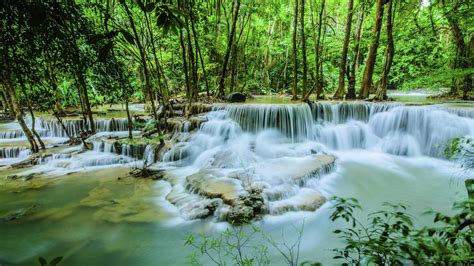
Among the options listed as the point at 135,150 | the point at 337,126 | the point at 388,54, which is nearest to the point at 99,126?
the point at 135,150

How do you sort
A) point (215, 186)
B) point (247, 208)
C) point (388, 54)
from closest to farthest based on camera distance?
point (247, 208)
point (215, 186)
point (388, 54)

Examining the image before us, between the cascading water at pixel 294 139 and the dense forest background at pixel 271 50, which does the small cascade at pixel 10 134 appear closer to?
the dense forest background at pixel 271 50

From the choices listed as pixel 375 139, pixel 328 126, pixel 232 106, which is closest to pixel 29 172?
pixel 232 106

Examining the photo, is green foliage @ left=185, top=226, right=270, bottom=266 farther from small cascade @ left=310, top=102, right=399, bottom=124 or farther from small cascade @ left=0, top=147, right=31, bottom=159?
small cascade @ left=0, top=147, right=31, bottom=159

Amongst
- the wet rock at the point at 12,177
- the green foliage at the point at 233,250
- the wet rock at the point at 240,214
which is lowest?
the green foliage at the point at 233,250

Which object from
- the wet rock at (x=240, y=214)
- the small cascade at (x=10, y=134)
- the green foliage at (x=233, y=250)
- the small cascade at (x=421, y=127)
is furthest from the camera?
the small cascade at (x=10, y=134)

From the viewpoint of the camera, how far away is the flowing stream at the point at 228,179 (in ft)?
12.5

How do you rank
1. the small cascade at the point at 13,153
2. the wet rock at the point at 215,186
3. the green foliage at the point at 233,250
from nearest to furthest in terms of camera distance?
the green foliage at the point at 233,250 < the wet rock at the point at 215,186 < the small cascade at the point at 13,153

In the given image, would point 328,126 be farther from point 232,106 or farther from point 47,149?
point 47,149

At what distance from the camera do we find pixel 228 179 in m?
5.30

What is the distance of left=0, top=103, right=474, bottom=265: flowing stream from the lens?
12.5 feet

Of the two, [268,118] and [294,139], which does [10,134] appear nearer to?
[268,118]

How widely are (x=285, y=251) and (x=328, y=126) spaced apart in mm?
6530

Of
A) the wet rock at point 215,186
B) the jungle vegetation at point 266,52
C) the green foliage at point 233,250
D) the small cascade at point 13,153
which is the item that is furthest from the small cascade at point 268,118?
the small cascade at point 13,153
